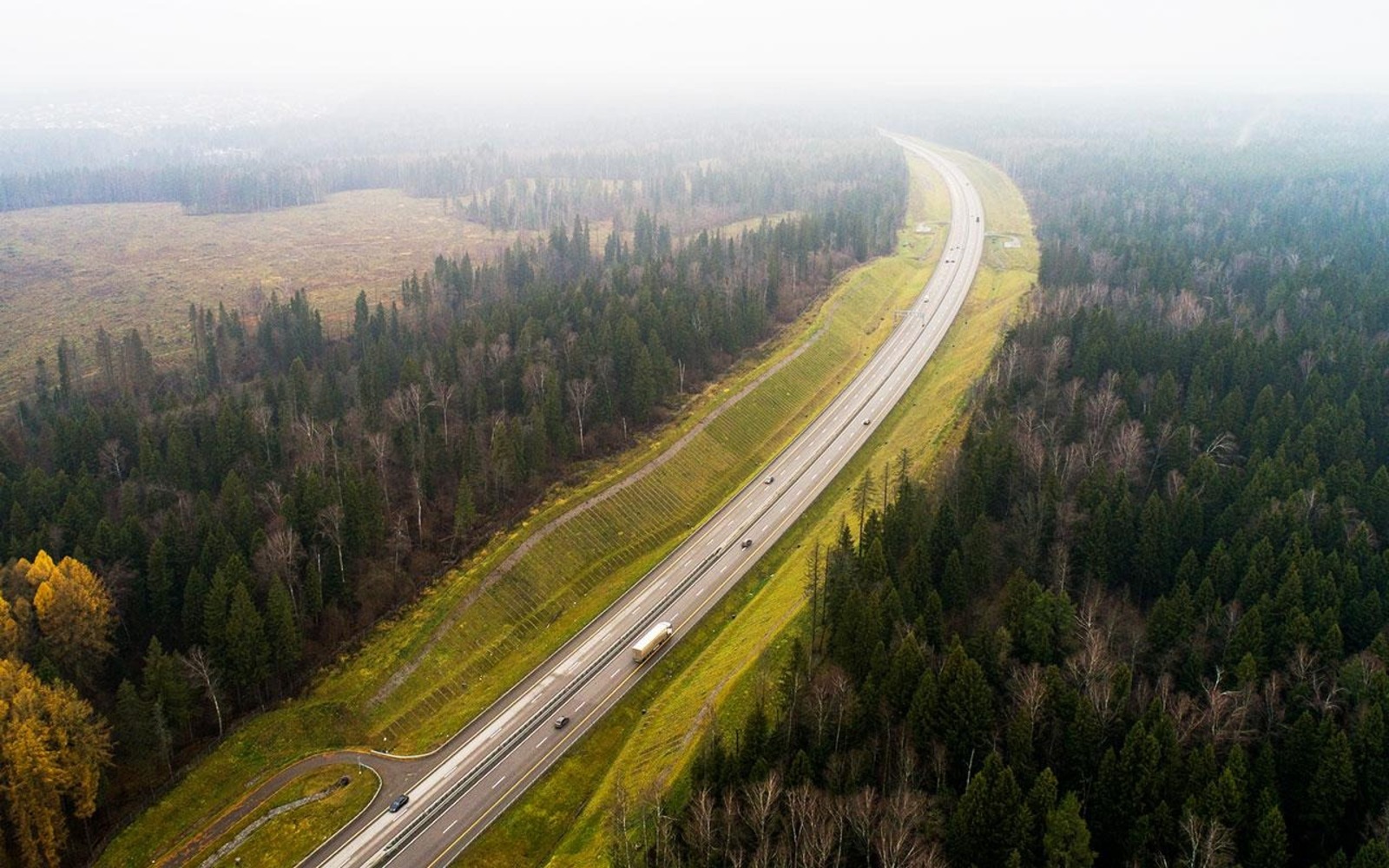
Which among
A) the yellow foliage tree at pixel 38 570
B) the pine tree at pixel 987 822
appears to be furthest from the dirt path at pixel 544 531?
the pine tree at pixel 987 822

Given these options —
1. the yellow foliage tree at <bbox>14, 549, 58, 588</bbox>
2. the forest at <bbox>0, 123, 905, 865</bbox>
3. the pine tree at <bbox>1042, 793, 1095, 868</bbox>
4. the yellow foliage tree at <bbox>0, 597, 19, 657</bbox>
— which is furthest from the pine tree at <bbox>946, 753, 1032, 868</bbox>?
the yellow foliage tree at <bbox>14, 549, 58, 588</bbox>

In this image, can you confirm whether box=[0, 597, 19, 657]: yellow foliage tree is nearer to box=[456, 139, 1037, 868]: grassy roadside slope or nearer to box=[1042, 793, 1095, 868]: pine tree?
box=[456, 139, 1037, 868]: grassy roadside slope

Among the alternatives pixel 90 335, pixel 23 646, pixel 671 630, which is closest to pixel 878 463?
pixel 671 630

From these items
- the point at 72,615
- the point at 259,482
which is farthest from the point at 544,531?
the point at 72,615

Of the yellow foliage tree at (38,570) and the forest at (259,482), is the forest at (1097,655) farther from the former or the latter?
the yellow foliage tree at (38,570)

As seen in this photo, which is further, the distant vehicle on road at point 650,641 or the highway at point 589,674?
the distant vehicle on road at point 650,641

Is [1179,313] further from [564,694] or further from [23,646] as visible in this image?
[23,646]
